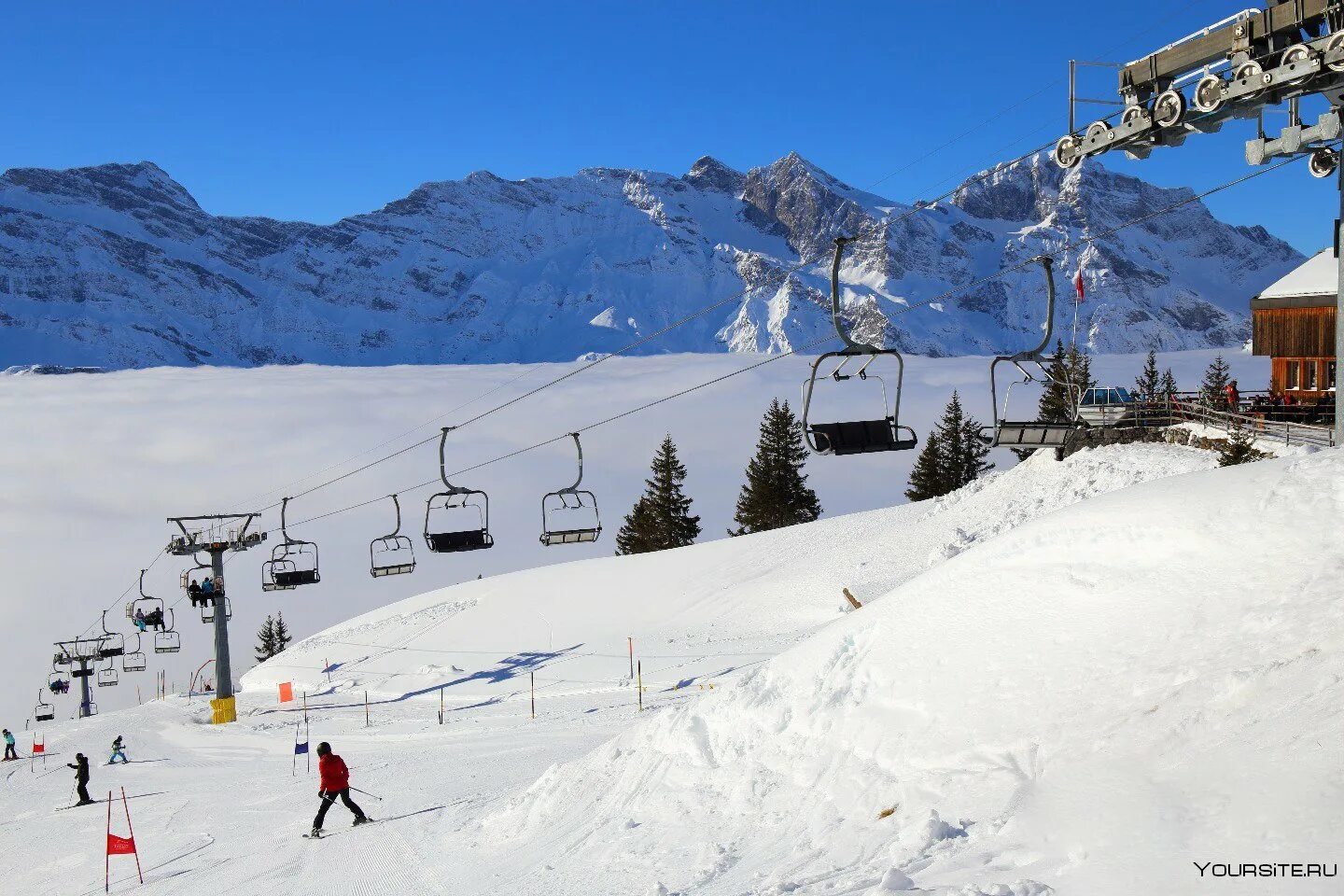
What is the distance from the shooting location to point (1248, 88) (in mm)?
12031

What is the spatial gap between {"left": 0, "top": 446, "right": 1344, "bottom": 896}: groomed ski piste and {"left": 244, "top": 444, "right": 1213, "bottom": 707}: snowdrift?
15.0 m

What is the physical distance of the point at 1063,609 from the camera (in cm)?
1127

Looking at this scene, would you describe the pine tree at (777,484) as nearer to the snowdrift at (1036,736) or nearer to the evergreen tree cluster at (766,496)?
the evergreen tree cluster at (766,496)

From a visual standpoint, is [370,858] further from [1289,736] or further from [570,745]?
[1289,736]

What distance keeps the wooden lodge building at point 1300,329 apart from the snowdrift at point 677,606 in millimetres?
10013

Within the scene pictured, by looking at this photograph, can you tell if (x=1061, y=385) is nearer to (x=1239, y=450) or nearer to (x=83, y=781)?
(x=1239, y=450)

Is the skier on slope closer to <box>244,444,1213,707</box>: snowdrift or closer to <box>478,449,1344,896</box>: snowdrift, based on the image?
<box>478,449,1344,896</box>: snowdrift

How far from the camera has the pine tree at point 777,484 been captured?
71.7m

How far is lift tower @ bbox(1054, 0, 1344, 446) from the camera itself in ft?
38.3

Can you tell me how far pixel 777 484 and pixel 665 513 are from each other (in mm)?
8539

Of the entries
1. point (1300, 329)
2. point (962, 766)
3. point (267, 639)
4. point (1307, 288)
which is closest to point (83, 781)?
point (962, 766)

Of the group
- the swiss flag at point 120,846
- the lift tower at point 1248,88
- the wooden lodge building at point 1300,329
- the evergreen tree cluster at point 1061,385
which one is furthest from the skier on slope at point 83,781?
the wooden lodge building at point 1300,329

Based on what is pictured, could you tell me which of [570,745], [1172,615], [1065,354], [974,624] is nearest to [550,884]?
[974,624]

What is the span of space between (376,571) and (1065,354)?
153 ft
